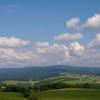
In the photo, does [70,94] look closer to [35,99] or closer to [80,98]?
[80,98]

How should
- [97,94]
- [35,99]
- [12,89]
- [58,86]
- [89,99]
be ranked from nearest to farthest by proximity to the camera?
1. [35,99]
2. [89,99]
3. [97,94]
4. [12,89]
5. [58,86]

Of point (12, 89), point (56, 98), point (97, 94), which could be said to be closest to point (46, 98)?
point (56, 98)

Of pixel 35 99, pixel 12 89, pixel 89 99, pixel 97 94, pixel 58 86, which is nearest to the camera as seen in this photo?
Answer: pixel 35 99

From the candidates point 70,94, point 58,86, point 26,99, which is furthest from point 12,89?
point 26,99

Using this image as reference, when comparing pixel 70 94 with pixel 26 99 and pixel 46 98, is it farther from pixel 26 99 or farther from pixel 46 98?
pixel 26 99

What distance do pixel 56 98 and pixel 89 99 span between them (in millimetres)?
11544

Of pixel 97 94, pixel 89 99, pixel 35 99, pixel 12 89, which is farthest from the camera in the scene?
pixel 12 89

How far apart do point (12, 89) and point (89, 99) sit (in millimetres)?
52504

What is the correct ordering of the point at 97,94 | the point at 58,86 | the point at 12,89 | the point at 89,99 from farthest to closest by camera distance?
the point at 58,86, the point at 12,89, the point at 97,94, the point at 89,99

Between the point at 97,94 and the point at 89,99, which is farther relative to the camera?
the point at 97,94

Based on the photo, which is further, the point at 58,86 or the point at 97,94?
the point at 58,86

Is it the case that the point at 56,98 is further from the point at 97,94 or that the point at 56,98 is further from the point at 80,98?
the point at 97,94

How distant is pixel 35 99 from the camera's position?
102 meters

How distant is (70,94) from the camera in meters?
125
